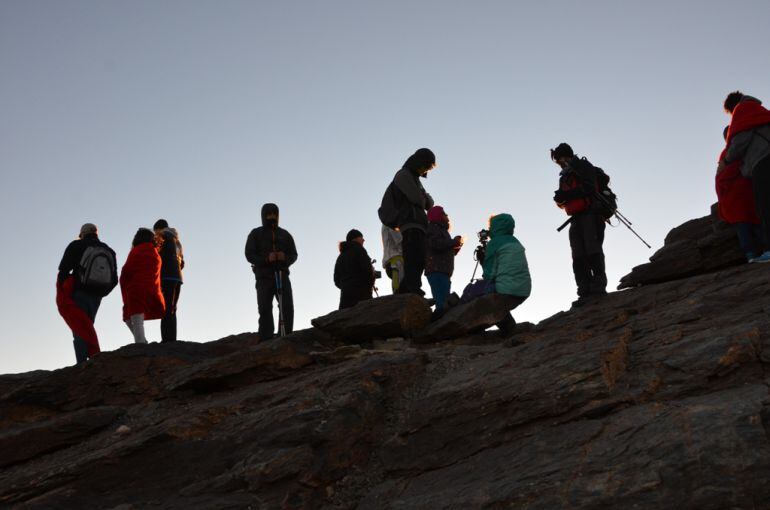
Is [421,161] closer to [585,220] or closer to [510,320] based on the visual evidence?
[585,220]

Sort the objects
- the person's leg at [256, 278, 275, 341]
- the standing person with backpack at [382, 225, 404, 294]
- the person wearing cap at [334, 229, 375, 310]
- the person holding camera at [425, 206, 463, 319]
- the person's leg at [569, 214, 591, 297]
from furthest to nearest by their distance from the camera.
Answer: the standing person with backpack at [382, 225, 404, 294], the person wearing cap at [334, 229, 375, 310], the person holding camera at [425, 206, 463, 319], the person's leg at [256, 278, 275, 341], the person's leg at [569, 214, 591, 297]

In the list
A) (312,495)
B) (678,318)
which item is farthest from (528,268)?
(312,495)

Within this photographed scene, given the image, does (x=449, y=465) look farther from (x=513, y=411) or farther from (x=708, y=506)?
(x=708, y=506)

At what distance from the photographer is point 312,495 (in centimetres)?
670

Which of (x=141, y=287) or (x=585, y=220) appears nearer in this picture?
(x=585, y=220)

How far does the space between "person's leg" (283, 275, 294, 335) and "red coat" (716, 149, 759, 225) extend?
22.7 ft

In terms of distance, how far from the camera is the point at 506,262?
1082 cm

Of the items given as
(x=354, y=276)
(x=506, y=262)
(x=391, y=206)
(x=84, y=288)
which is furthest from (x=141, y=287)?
(x=506, y=262)

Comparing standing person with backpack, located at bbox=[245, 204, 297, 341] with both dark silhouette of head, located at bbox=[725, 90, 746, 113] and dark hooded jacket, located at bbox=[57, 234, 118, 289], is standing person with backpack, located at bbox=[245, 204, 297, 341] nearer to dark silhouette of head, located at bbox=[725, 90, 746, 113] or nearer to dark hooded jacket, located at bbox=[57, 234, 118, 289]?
dark hooded jacket, located at bbox=[57, 234, 118, 289]

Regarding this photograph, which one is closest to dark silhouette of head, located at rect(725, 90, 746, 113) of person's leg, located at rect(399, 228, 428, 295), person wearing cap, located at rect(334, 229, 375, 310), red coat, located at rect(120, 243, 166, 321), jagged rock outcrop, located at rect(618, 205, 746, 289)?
jagged rock outcrop, located at rect(618, 205, 746, 289)

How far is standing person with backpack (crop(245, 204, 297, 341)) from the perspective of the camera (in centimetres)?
1235

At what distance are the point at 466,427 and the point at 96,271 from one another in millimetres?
7211

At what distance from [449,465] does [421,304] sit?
4.83 m

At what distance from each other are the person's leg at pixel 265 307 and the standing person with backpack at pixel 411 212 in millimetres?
2274
